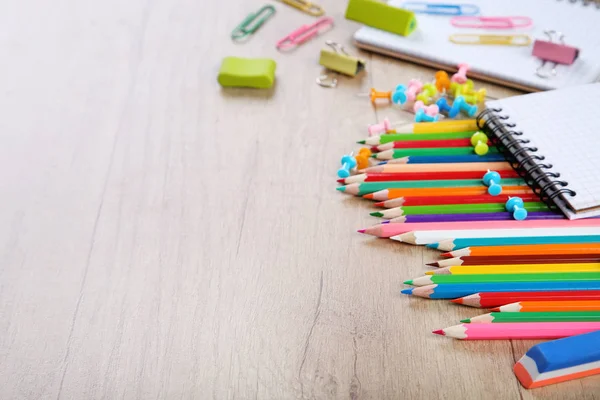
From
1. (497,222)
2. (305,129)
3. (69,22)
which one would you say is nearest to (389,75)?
(305,129)

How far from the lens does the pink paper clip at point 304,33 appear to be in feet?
3.69

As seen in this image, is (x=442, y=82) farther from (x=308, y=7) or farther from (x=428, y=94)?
(x=308, y=7)

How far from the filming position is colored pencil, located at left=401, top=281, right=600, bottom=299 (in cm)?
75

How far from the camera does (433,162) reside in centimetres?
90

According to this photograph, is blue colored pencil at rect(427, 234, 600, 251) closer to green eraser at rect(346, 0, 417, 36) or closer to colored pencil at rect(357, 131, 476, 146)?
colored pencil at rect(357, 131, 476, 146)

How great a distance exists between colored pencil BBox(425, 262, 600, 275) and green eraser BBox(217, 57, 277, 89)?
447mm

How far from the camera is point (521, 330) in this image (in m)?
0.71

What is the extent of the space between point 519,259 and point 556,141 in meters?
0.22

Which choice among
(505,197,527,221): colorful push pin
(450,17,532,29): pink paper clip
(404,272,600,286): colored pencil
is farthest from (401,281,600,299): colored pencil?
(450,17,532,29): pink paper clip

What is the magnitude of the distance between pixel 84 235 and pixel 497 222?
0.55m

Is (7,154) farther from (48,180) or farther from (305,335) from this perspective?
(305,335)

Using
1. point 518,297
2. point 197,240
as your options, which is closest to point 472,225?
point 518,297

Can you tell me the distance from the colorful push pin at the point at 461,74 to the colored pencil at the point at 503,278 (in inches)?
15.4

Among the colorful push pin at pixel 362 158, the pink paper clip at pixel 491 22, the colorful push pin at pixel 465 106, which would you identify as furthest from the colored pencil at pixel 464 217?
the pink paper clip at pixel 491 22
